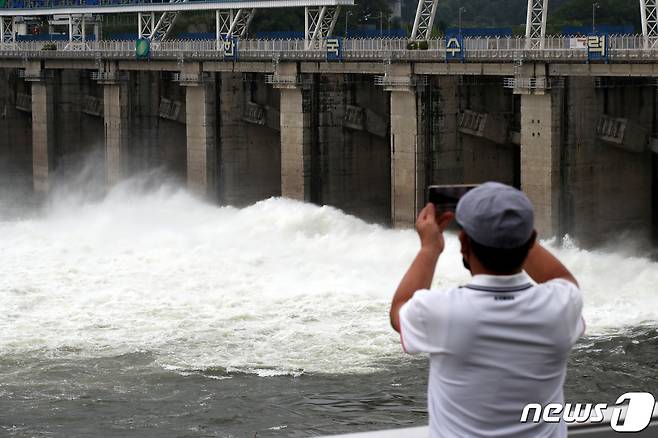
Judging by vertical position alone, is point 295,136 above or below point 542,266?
below

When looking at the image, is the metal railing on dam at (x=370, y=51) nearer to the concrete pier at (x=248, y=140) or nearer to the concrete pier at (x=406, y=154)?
the concrete pier at (x=406, y=154)

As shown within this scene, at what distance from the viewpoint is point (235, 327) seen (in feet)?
101

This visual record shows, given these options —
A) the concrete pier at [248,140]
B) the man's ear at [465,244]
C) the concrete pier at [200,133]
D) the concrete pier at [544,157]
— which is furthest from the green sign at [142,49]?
the man's ear at [465,244]

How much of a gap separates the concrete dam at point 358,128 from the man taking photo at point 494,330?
2975cm

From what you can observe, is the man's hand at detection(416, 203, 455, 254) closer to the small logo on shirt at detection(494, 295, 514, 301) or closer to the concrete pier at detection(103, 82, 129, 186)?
the small logo on shirt at detection(494, 295, 514, 301)

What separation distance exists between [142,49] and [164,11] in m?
4.31

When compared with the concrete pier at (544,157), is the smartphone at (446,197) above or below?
above

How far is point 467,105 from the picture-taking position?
1646 inches

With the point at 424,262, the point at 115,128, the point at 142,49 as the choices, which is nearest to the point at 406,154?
the point at 142,49

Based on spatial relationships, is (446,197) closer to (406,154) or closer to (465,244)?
(465,244)

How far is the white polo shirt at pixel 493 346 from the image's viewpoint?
5008 mm

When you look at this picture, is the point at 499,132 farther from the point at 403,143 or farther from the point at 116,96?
the point at 116,96

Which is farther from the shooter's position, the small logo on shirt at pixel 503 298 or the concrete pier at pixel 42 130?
the concrete pier at pixel 42 130

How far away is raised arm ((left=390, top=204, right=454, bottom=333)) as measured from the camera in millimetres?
5258
